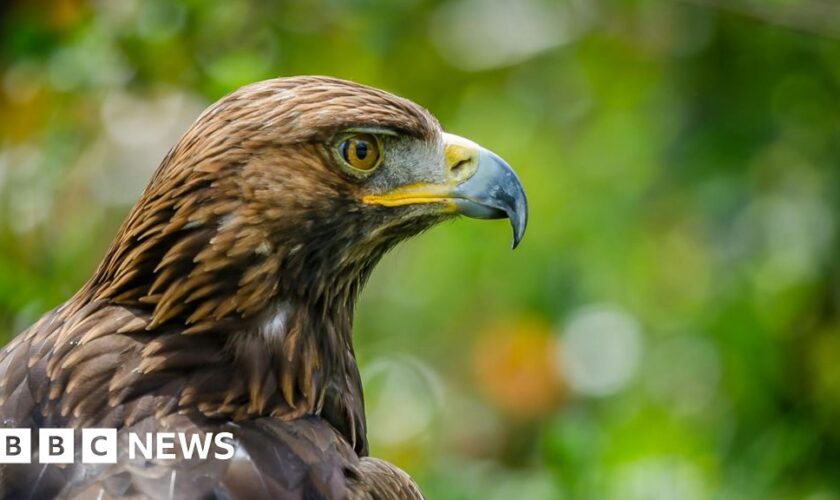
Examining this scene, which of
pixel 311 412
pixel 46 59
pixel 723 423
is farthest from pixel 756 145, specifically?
pixel 311 412

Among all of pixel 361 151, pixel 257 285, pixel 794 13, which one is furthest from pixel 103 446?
pixel 794 13

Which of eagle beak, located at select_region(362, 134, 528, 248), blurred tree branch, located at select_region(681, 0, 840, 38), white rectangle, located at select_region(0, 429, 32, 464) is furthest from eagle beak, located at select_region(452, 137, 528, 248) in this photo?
blurred tree branch, located at select_region(681, 0, 840, 38)

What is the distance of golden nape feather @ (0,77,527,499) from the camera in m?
3.28

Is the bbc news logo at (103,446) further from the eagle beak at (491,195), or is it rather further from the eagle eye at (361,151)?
the eagle beak at (491,195)

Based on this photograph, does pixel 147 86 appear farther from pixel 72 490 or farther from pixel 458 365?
pixel 458 365

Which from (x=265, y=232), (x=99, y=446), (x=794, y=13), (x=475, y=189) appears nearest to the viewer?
(x=99, y=446)

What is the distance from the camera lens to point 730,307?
26.1 feet

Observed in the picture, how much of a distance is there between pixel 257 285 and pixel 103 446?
541mm

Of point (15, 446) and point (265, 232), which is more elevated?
point (265, 232)

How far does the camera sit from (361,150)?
3529 millimetres

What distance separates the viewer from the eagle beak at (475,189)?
364cm

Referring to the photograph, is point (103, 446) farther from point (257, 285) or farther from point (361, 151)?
point (361, 151)

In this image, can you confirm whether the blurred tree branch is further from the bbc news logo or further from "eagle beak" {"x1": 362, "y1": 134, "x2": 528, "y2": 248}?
the bbc news logo

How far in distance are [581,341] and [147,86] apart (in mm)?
4060
